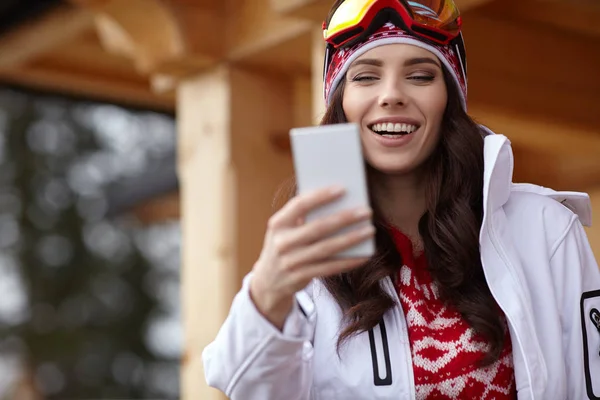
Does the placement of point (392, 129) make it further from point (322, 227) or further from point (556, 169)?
point (556, 169)

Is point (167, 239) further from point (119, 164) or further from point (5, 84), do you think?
point (5, 84)

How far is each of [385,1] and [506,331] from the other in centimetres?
63

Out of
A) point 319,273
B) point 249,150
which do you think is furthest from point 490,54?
point 319,273

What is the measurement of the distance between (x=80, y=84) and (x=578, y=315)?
3.27m

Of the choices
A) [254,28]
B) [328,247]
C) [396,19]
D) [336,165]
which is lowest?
[328,247]

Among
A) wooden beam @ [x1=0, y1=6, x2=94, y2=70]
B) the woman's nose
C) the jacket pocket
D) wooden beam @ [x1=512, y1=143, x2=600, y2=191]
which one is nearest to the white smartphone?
the woman's nose

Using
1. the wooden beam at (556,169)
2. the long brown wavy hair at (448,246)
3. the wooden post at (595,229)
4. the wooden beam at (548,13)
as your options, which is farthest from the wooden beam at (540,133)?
the long brown wavy hair at (448,246)

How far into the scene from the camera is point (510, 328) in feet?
5.85

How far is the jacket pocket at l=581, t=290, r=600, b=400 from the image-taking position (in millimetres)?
1822

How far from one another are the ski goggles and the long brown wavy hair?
0.27ft

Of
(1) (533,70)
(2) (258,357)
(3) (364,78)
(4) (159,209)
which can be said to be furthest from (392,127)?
(4) (159,209)

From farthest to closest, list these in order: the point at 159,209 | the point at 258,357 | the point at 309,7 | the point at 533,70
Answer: the point at 159,209
the point at 533,70
the point at 309,7
the point at 258,357

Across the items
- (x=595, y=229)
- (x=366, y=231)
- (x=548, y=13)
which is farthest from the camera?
(x=595, y=229)

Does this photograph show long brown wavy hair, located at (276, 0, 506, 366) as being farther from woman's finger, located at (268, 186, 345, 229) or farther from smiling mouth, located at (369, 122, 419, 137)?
woman's finger, located at (268, 186, 345, 229)
